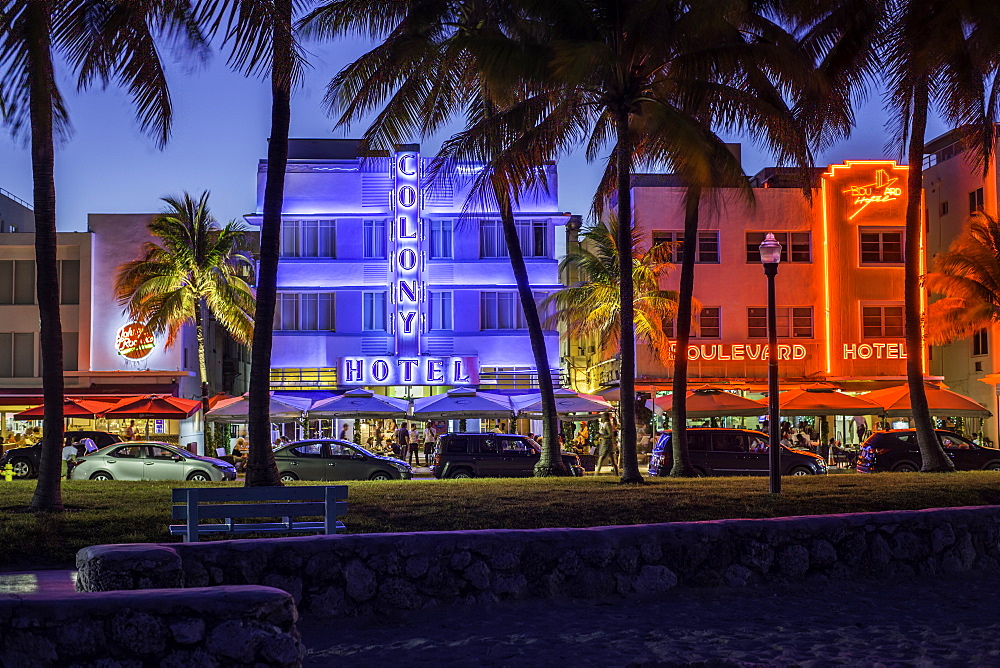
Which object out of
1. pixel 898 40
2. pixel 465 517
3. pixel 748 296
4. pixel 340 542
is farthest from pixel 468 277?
pixel 340 542

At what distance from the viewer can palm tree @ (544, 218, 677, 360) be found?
141ft

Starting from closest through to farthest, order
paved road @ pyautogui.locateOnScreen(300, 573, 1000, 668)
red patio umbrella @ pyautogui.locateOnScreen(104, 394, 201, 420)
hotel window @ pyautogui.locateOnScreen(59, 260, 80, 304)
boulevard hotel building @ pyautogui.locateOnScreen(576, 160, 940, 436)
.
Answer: paved road @ pyautogui.locateOnScreen(300, 573, 1000, 668)
red patio umbrella @ pyautogui.locateOnScreen(104, 394, 201, 420)
hotel window @ pyautogui.locateOnScreen(59, 260, 80, 304)
boulevard hotel building @ pyautogui.locateOnScreen(576, 160, 940, 436)

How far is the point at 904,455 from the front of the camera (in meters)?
31.3

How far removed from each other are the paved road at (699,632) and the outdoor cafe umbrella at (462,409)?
24676 millimetres

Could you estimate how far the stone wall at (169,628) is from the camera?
646 cm

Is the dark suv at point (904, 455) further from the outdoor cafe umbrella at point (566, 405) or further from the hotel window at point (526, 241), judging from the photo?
the hotel window at point (526, 241)

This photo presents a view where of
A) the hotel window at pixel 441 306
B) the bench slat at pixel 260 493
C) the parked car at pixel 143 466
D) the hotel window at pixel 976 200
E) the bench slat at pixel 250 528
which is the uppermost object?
the hotel window at pixel 976 200

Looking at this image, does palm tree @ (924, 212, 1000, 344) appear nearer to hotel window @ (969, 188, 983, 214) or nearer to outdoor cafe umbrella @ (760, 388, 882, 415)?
hotel window @ (969, 188, 983, 214)

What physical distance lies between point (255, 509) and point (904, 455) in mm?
24078

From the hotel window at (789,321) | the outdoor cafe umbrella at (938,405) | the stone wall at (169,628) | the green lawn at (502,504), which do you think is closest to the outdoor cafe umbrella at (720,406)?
the outdoor cafe umbrella at (938,405)

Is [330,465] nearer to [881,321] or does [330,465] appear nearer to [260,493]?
[260,493]

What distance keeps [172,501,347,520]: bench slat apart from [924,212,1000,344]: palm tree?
35175 millimetres

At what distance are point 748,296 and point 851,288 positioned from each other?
4.27 m

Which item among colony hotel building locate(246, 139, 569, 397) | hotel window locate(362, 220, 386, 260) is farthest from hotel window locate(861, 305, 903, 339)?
hotel window locate(362, 220, 386, 260)
